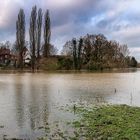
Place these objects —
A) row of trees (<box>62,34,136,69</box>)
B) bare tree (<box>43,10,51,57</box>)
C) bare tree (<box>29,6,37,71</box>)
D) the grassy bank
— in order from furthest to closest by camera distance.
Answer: row of trees (<box>62,34,136,69</box>) → bare tree (<box>43,10,51,57</box>) → bare tree (<box>29,6,37,71</box>) → the grassy bank

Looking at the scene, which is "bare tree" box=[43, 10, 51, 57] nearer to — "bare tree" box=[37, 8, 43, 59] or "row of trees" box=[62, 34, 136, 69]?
"bare tree" box=[37, 8, 43, 59]

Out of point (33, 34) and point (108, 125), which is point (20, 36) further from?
point (108, 125)

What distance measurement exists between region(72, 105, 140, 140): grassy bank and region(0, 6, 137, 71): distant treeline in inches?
2385

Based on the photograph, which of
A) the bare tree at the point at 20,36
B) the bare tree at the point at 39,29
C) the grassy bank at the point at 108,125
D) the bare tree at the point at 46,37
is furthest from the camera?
the bare tree at the point at 46,37

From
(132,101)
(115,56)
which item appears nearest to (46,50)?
(115,56)

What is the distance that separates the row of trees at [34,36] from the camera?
71.5 m

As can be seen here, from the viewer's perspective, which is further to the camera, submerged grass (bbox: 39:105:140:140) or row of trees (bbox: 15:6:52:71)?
row of trees (bbox: 15:6:52:71)

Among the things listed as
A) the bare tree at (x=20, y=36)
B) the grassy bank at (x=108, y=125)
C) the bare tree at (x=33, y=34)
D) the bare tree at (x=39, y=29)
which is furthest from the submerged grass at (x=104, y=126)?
the bare tree at (x=20, y=36)

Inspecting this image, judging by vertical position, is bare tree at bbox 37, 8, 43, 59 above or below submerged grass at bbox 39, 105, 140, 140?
above

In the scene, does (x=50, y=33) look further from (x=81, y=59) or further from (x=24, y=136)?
(x=24, y=136)

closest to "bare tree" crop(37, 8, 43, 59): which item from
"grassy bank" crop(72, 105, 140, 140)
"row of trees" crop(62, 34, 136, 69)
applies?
"row of trees" crop(62, 34, 136, 69)

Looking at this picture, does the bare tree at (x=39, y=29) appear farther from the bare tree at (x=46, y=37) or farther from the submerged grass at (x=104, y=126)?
the submerged grass at (x=104, y=126)

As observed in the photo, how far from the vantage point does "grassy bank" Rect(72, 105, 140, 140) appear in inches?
324

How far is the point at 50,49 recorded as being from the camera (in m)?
79.6
